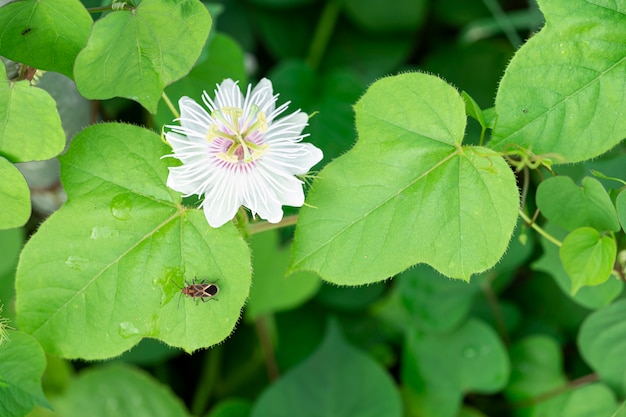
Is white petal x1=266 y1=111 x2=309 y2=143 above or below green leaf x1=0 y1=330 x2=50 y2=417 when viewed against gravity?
above

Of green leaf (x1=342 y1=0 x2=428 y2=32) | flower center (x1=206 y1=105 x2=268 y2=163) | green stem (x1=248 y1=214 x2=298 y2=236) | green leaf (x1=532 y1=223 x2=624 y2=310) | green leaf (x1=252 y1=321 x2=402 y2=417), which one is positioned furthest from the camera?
green leaf (x1=342 y1=0 x2=428 y2=32)

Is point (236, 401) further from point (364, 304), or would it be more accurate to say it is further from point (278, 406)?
point (364, 304)

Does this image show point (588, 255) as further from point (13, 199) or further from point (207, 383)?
point (207, 383)

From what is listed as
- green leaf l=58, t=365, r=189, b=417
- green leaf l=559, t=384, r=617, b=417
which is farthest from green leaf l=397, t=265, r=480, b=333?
green leaf l=58, t=365, r=189, b=417

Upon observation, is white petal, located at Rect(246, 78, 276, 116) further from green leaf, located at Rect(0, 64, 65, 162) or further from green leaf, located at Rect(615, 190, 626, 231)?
green leaf, located at Rect(615, 190, 626, 231)

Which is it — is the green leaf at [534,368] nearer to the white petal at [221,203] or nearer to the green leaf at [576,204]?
the green leaf at [576,204]

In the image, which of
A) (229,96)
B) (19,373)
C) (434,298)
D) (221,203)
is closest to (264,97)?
(229,96)
